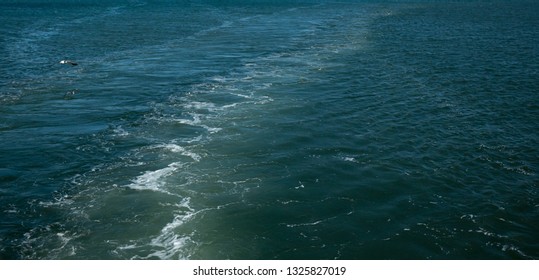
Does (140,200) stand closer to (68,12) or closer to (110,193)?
(110,193)

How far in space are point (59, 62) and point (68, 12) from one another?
78028 millimetres

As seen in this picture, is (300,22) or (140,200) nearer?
(140,200)

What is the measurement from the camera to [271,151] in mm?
48438

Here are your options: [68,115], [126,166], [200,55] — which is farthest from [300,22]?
[126,166]

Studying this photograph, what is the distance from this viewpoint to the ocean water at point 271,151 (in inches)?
1380

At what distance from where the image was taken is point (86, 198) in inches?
1560

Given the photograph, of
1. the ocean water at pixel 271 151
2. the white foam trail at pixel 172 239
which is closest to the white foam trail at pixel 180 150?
the ocean water at pixel 271 151

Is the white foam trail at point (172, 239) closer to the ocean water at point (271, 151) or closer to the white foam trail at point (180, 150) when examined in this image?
the ocean water at point (271, 151)

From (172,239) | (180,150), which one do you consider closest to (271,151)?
(180,150)

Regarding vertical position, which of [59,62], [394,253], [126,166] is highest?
[59,62]

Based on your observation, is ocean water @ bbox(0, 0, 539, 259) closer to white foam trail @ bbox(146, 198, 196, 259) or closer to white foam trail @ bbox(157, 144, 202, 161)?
white foam trail @ bbox(146, 198, 196, 259)

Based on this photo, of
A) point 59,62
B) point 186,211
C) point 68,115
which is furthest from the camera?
point 59,62

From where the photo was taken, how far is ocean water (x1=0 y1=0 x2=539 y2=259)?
35.1 metres

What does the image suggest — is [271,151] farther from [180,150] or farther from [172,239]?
[172,239]
